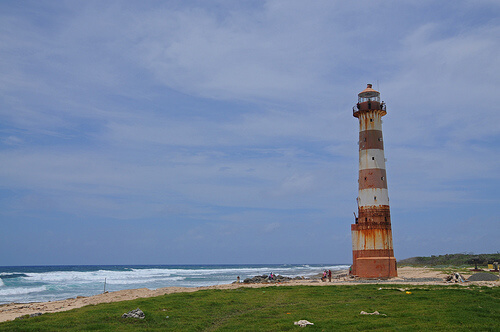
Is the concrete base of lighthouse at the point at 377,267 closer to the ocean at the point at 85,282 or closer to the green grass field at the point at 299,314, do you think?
the green grass field at the point at 299,314

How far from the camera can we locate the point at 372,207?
28.9 metres

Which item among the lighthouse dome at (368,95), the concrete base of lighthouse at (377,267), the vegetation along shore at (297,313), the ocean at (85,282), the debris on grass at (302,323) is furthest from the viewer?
the ocean at (85,282)

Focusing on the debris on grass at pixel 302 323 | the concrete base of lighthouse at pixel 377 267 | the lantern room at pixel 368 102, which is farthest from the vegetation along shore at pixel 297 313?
the lantern room at pixel 368 102

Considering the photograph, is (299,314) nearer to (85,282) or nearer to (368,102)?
(368,102)

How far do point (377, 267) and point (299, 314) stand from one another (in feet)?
52.4

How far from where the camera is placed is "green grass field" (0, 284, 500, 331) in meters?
12.0

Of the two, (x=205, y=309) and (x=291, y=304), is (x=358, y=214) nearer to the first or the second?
(x=291, y=304)

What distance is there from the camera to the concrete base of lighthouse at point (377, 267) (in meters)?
28.4

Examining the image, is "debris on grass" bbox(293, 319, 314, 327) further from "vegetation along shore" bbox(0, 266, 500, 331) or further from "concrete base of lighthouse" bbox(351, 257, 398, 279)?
"concrete base of lighthouse" bbox(351, 257, 398, 279)

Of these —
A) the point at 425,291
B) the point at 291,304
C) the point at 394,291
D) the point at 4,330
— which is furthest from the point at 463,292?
the point at 4,330

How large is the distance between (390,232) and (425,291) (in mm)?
9727

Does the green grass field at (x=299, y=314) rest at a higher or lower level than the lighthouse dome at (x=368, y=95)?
lower

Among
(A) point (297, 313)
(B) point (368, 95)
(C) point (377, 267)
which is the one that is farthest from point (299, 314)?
(B) point (368, 95)

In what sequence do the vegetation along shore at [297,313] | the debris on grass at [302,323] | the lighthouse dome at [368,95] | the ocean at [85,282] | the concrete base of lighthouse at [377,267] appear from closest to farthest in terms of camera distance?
the debris on grass at [302,323], the vegetation along shore at [297,313], the concrete base of lighthouse at [377,267], the lighthouse dome at [368,95], the ocean at [85,282]
